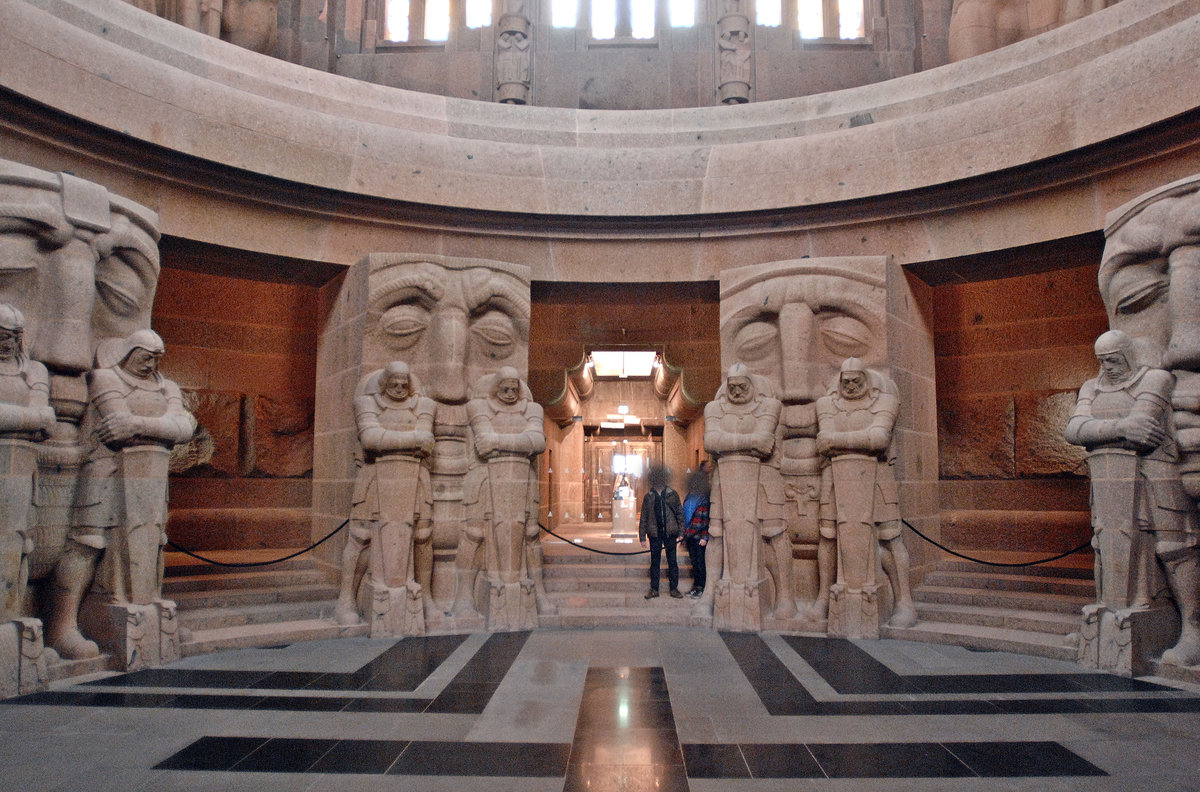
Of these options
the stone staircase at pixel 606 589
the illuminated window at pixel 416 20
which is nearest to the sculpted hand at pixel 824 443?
the stone staircase at pixel 606 589

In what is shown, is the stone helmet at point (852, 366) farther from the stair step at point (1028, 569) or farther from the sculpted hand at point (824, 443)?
the stair step at point (1028, 569)

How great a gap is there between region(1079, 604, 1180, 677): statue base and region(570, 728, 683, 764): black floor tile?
3.15 meters

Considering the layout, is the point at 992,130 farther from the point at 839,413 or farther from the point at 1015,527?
the point at 1015,527

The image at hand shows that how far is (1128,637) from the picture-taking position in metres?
5.18

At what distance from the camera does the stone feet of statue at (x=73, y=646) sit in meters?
5.10

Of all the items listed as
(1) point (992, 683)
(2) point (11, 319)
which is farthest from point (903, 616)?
(2) point (11, 319)

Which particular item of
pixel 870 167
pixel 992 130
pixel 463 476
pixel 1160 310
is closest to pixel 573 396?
pixel 463 476

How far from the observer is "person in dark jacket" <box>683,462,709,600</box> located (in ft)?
23.8

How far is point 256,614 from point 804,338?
5017 millimetres

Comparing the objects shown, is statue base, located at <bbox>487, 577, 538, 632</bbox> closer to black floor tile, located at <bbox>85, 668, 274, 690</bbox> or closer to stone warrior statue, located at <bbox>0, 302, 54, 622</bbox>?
black floor tile, located at <bbox>85, 668, 274, 690</bbox>

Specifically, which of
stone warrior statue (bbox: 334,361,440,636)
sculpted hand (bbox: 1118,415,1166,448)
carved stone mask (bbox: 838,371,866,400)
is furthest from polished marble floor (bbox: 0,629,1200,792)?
carved stone mask (bbox: 838,371,866,400)

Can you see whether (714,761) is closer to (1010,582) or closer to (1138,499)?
(1138,499)

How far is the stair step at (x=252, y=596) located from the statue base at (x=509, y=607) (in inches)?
58.6

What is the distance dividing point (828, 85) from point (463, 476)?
5.88 meters
